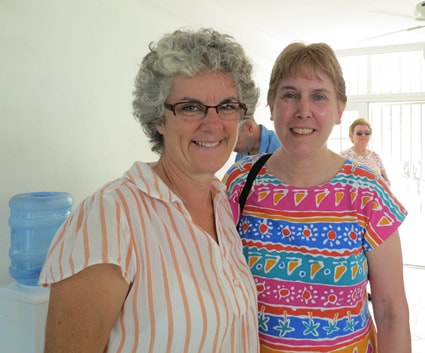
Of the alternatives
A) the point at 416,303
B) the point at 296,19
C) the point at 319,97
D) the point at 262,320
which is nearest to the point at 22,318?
the point at 262,320

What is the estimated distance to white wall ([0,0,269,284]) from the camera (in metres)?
2.20

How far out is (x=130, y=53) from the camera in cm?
311

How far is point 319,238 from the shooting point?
3.91 ft

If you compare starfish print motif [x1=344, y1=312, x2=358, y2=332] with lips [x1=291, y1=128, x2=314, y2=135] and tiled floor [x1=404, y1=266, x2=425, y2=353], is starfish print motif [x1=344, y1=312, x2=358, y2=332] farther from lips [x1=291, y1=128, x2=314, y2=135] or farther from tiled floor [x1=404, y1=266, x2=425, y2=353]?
tiled floor [x1=404, y1=266, x2=425, y2=353]

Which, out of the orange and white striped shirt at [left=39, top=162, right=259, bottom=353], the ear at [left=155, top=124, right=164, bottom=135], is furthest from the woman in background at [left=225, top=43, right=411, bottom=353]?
the ear at [left=155, top=124, right=164, bottom=135]

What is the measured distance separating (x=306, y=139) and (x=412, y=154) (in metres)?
5.77

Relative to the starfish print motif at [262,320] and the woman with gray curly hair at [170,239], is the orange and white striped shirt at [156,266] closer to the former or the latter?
the woman with gray curly hair at [170,239]

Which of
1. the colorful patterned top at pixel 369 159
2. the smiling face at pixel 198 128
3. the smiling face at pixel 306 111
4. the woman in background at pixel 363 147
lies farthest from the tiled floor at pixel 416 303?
the smiling face at pixel 198 128

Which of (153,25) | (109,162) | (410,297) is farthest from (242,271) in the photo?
(410,297)

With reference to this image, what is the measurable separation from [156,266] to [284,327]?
49 centimetres

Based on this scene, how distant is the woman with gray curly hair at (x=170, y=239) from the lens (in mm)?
802

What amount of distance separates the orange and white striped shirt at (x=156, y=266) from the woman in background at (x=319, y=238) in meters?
0.16

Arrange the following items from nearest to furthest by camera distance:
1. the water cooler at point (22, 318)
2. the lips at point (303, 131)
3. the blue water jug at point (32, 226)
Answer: the lips at point (303, 131), the water cooler at point (22, 318), the blue water jug at point (32, 226)

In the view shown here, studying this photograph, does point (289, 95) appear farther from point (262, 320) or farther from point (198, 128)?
point (262, 320)
